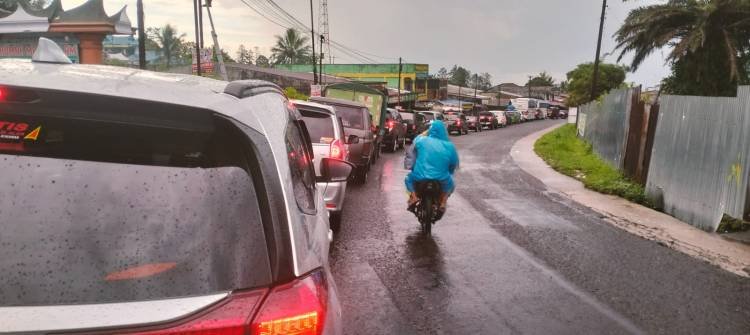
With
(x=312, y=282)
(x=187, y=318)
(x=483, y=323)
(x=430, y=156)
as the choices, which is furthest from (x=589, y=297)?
(x=187, y=318)

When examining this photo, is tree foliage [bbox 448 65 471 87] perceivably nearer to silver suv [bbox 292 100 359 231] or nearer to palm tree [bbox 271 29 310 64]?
palm tree [bbox 271 29 310 64]

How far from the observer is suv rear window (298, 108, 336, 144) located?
978cm

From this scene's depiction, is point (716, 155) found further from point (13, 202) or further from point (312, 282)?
point (13, 202)

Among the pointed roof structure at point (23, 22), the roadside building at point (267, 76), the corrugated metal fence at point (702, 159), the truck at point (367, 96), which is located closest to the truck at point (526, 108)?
the roadside building at point (267, 76)

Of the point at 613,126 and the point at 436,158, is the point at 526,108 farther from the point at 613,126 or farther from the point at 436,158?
the point at 436,158

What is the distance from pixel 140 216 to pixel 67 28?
125 feet

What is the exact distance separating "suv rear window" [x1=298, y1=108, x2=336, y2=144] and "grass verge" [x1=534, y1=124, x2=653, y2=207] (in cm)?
666

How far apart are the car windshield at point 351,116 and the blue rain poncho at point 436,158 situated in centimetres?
653

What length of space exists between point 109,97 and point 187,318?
72 cm

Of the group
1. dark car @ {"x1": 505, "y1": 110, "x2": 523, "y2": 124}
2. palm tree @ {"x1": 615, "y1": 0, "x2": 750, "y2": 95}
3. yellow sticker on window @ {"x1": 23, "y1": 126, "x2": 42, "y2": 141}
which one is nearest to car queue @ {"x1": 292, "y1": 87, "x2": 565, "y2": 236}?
yellow sticker on window @ {"x1": 23, "y1": 126, "x2": 42, "y2": 141}

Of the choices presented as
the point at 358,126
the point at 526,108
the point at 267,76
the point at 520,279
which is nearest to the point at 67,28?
the point at 267,76

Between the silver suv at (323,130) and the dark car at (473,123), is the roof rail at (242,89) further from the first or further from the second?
the dark car at (473,123)

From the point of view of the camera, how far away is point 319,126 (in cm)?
998

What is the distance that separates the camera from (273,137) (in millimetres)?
2160
